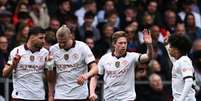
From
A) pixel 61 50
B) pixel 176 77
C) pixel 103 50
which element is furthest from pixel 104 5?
pixel 176 77

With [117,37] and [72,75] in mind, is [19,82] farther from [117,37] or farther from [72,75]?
[117,37]

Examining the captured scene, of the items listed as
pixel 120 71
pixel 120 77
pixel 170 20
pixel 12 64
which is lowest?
pixel 120 77

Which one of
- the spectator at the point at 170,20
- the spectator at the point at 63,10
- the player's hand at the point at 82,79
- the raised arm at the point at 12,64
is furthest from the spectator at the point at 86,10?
the player's hand at the point at 82,79

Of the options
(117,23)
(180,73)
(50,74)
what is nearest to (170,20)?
(117,23)

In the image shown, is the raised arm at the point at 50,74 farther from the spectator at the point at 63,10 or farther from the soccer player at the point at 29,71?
Answer: the spectator at the point at 63,10

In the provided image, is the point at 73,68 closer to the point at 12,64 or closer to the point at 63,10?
the point at 12,64

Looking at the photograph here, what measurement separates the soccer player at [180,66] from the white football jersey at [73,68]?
201cm

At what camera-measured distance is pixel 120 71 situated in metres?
13.5

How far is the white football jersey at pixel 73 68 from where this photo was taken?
45.4 feet

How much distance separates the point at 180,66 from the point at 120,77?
1592 mm

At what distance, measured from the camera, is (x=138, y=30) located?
19.9m

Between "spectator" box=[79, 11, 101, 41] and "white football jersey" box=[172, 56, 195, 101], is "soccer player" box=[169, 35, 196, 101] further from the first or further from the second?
"spectator" box=[79, 11, 101, 41]

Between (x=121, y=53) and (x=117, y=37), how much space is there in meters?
0.33

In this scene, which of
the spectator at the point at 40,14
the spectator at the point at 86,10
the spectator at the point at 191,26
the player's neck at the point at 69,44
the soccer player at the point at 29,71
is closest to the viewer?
the player's neck at the point at 69,44
